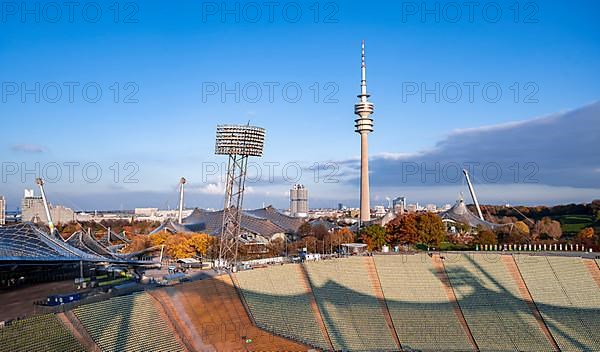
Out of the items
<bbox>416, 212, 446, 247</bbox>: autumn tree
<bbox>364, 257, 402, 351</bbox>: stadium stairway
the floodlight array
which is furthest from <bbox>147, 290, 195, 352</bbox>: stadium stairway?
<bbox>416, 212, 446, 247</bbox>: autumn tree

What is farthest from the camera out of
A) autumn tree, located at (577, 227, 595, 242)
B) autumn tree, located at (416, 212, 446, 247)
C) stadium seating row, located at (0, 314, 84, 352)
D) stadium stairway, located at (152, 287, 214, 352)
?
autumn tree, located at (416, 212, 446, 247)

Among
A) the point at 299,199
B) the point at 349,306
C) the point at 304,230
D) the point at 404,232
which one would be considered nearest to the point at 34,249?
the point at 349,306

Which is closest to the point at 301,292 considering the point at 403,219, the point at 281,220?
the point at 403,219

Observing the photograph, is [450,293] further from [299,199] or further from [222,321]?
[299,199]

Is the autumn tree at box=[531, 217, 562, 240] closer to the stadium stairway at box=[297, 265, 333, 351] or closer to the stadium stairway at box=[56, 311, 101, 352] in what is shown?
the stadium stairway at box=[297, 265, 333, 351]

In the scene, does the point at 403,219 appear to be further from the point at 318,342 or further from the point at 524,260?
the point at 318,342

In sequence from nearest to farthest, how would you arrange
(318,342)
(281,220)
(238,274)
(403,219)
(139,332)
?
1. (139,332)
2. (318,342)
3. (238,274)
4. (403,219)
5. (281,220)
